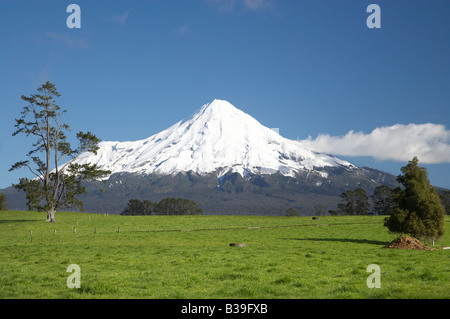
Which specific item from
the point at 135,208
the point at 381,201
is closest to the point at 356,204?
the point at 381,201

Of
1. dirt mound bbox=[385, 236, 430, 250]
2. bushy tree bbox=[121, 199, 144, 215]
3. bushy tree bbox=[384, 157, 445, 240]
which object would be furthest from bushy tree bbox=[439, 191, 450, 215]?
dirt mound bbox=[385, 236, 430, 250]

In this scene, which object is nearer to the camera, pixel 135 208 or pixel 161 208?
pixel 135 208

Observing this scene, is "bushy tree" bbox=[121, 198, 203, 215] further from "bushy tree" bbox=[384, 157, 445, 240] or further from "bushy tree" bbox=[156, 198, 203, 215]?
"bushy tree" bbox=[384, 157, 445, 240]

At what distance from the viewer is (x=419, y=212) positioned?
42.7 meters

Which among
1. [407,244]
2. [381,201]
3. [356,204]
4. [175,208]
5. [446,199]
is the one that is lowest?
[407,244]

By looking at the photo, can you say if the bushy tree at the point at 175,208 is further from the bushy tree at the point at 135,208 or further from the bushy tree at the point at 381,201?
the bushy tree at the point at 381,201

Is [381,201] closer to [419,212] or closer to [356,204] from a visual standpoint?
[356,204]

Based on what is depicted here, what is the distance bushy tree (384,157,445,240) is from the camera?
42.1 meters

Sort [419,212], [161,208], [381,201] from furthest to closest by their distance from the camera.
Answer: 1. [161,208]
2. [381,201]
3. [419,212]
